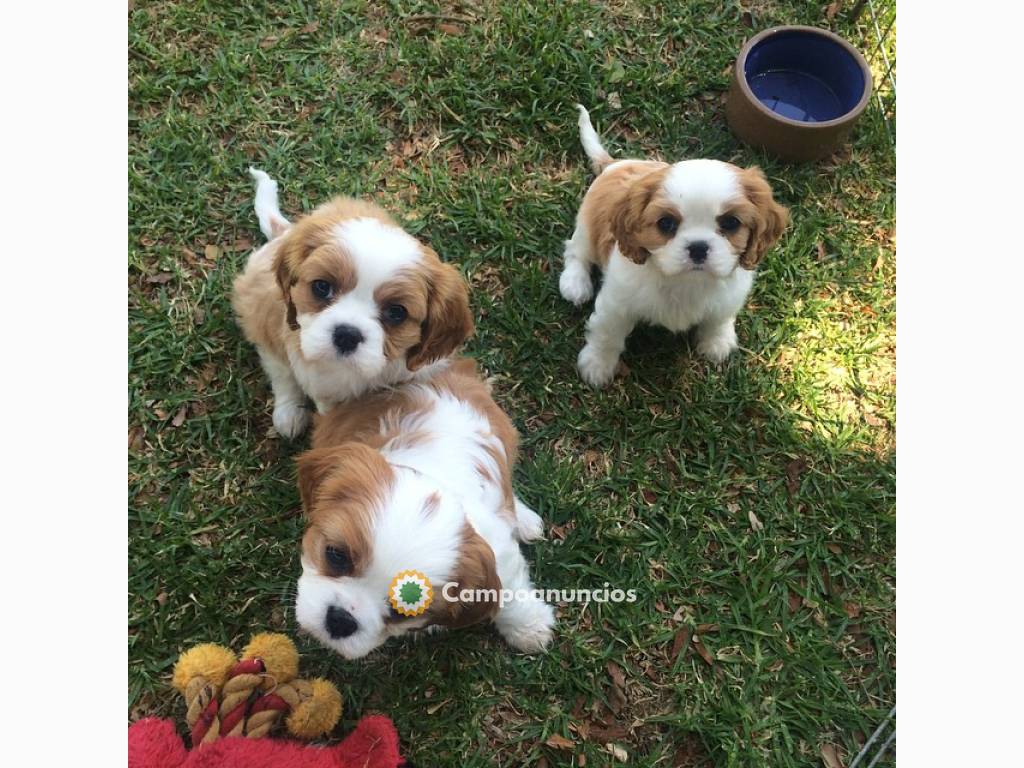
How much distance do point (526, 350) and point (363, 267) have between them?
1.29m

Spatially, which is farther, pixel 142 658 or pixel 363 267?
pixel 142 658

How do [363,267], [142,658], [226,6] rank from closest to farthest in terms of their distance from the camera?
[363,267], [142,658], [226,6]

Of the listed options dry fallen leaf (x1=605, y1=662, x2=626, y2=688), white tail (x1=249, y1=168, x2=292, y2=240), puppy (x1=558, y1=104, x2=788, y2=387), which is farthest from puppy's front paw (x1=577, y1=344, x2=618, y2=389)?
white tail (x1=249, y1=168, x2=292, y2=240)

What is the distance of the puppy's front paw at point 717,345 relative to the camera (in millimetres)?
3525

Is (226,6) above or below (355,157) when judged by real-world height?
above

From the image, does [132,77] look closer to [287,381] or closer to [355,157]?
[355,157]

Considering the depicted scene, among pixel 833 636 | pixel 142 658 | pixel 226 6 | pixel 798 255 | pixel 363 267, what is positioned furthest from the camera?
pixel 226 6

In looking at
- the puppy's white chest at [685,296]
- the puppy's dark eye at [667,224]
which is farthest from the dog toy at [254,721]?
the puppy's dark eye at [667,224]

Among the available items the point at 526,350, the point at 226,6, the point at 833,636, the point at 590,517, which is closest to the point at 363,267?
the point at 526,350

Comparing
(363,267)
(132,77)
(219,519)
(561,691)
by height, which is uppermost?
(363,267)

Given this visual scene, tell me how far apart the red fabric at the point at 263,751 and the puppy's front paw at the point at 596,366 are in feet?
5.56

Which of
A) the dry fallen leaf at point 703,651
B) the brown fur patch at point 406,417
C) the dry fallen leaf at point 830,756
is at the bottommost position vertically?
the dry fallen leaf at point 830,756

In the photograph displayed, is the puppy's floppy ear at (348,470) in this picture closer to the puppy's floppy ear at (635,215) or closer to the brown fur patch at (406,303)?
the brown fur patch at (406,303)

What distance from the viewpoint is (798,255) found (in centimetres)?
A: 386
